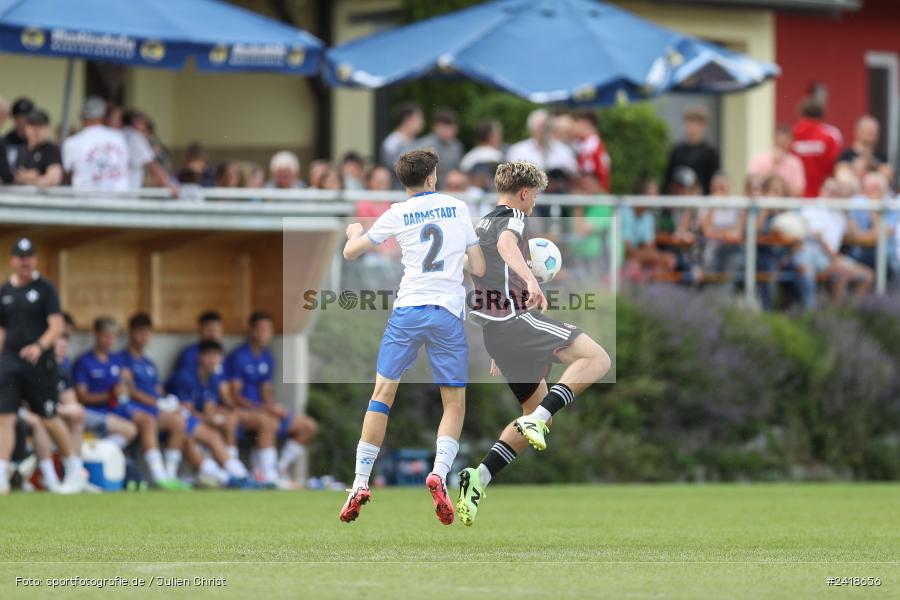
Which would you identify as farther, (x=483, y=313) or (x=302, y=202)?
(x=302, y=202)

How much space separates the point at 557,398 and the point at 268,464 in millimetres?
7648

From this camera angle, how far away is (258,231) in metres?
19.2

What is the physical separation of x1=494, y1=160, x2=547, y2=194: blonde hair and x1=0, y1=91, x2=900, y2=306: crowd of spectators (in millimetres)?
6751

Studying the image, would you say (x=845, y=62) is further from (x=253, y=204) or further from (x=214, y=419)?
(x=214, y=419)

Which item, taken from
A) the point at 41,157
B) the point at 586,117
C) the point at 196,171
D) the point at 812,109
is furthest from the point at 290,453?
the point at 812,109

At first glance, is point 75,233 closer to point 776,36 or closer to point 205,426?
point 205,426

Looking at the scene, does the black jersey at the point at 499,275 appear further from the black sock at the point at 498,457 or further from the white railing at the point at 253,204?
the white railing at the point at 253,204

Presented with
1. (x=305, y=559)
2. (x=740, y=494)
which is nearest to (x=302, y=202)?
(x=740, y=494)

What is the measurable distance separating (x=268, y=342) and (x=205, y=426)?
1547mm

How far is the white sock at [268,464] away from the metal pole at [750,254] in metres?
5.75

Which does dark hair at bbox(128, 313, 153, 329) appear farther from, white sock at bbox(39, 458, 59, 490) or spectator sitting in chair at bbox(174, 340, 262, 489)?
white sock at bbox(39, 458, 59, 490)

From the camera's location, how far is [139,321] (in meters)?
18.5

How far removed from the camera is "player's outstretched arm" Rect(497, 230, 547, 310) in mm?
11359

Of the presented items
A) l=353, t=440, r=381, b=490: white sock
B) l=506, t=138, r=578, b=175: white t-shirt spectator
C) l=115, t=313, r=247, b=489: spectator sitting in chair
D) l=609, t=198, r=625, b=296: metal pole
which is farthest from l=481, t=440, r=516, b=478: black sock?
l=506, t=138, r=578, b=175: white t-shirt spectator
